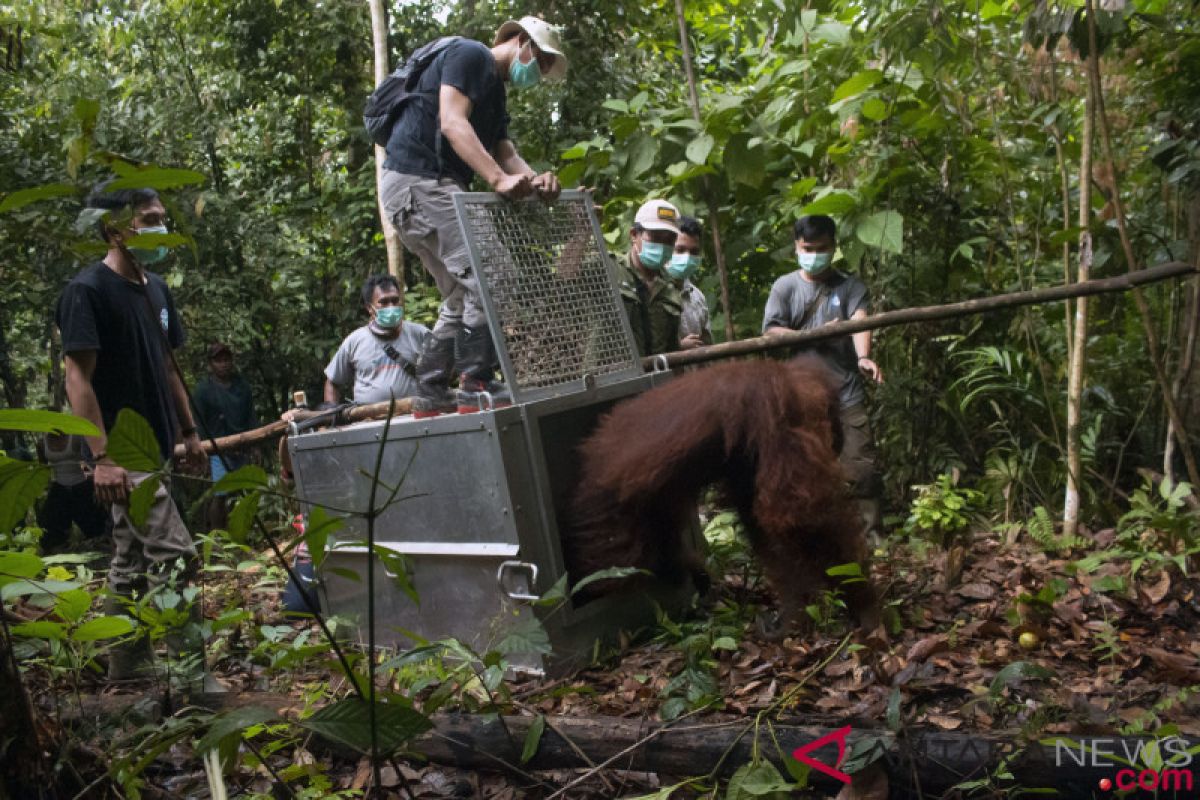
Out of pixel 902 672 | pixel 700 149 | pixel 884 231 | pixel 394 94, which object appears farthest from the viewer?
pixel 700 149

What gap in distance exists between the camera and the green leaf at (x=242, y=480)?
1499mm

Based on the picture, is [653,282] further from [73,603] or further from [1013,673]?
[73,603]

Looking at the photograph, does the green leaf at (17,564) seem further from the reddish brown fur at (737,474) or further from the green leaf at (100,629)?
the reddish brown fur at (737,474)

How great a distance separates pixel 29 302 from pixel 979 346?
753 centimetres

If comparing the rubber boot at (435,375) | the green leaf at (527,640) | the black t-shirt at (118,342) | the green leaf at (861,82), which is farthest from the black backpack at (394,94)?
the green leaf at (527,640)

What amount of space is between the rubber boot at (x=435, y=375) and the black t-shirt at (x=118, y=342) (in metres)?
0.92

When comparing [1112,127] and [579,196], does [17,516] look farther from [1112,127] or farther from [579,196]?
[1112,127]

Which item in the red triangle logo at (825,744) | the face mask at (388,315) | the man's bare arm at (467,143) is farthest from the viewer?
the face mask at (388,315)

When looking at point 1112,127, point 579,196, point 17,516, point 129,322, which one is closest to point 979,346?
point 1112,127

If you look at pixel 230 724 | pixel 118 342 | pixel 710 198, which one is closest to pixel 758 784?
pixel 230 724

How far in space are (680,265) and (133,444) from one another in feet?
13.4

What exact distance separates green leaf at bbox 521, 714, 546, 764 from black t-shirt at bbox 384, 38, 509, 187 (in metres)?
2.34

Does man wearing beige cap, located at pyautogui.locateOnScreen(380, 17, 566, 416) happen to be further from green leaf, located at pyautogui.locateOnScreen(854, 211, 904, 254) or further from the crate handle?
green leaf, located at pyautogui.locateOnScreen(854, 211, 904, 254)

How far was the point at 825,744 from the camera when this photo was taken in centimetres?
215
